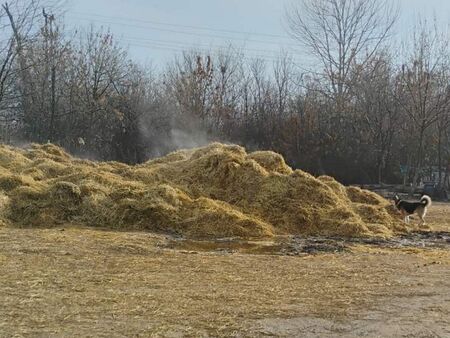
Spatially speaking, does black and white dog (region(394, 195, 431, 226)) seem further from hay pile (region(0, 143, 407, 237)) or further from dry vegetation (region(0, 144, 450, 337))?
dry vegetation (region(0, 144, 450, 337))

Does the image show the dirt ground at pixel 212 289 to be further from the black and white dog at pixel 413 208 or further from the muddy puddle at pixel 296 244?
the black and white dog at pixel 413 208

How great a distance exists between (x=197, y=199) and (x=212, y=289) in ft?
23.7

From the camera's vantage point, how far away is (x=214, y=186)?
15.2 m

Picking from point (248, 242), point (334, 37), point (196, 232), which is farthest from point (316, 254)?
point (334, 37)

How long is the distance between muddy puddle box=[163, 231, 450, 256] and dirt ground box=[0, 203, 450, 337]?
0.25ft

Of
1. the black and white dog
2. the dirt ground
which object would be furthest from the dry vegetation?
the black and white dog

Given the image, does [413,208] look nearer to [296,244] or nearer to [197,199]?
[296,244]

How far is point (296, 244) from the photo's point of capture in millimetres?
11570

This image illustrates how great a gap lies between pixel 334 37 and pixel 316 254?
36404 millimetres

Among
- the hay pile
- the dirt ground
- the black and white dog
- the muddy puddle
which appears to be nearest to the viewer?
the dirt ground

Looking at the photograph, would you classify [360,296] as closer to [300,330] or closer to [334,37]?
[300,330]

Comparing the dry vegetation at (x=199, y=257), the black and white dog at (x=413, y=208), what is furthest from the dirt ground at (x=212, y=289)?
the black and white dog at (x=413, y=208)

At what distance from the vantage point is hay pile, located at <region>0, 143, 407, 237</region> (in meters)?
13.0

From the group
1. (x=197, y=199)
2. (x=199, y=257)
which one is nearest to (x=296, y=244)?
(x=199, y=257)
